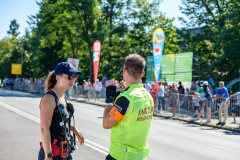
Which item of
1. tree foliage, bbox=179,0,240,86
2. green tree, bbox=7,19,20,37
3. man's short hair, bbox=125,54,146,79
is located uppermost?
green tree, bbox=7,19,20,37

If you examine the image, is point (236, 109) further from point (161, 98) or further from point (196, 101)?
point (161, 98)

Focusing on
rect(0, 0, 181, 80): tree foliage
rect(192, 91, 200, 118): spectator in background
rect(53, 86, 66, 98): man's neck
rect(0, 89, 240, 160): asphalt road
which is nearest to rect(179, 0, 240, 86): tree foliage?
rect(0, 0, 181, 80): tree foliage

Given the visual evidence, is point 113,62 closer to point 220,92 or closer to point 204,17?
point 204,17

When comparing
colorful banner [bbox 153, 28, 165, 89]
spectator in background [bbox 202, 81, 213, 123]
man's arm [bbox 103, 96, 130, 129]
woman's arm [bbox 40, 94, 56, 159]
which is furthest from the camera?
colorful banner [bbox 153, 28, 165, 89]

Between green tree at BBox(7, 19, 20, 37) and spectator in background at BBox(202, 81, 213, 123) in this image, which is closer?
spectator in background at BBox(202, 81, 213, 123)

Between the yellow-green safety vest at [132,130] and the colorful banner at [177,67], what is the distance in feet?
60.6

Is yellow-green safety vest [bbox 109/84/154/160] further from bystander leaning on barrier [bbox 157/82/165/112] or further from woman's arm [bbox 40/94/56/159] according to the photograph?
bystander leaning on barrier [bbox 157/82/165/112]

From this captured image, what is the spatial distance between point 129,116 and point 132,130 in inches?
5.2

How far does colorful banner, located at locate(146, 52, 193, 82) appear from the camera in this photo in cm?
2053

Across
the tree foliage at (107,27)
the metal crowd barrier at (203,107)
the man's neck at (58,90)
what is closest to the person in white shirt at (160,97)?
the metal crowd barrier at (203,107)

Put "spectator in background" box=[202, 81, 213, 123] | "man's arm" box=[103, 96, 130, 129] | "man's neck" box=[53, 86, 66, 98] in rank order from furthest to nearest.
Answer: "spectator in background" box=[202, 81, 213, 123], "man's neck" box=[53, 86, 66, 98], "man's arm" box=[103, 96, 130, 129]

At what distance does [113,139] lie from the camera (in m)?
2.54

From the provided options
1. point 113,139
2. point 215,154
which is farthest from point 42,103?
point 215,154

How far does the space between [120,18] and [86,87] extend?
15.3m
